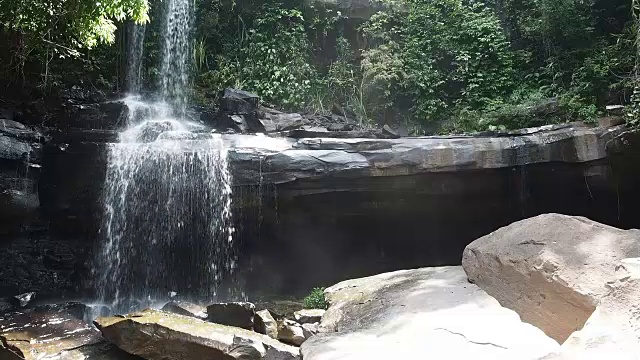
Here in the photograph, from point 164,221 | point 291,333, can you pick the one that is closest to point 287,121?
point 164,221

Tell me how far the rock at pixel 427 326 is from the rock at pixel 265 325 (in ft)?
4.56

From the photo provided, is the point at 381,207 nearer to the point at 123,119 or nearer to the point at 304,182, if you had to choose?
the point at 304,182

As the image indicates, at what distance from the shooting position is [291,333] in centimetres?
577

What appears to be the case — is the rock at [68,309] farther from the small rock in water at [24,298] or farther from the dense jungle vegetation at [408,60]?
the dense jungle vegetation at [408,60]

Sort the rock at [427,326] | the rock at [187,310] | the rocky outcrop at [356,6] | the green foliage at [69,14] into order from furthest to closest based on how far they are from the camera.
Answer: the rocky outcrop at [356,6] < the rock at [187,310] < the green foliage at [69,14] < the rock at [427,326]

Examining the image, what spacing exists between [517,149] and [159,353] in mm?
6597

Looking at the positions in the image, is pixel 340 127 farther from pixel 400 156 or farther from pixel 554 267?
pixel 554 267

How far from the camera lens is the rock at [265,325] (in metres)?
6.00

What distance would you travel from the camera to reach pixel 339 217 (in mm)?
9609

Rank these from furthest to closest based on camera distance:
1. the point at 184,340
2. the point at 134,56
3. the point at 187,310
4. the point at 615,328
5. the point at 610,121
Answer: the point at 134,56, the point at 610,121, the point at 187,310, the point at 184,340, the point at 615,328

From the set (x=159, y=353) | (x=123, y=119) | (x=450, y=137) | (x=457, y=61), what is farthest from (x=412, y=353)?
(x=457, y=61)

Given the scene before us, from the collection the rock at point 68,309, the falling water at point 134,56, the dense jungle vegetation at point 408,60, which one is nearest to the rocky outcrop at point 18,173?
the dense jungle vegetation at point 408,60

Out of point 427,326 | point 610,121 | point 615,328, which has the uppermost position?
point 610,121

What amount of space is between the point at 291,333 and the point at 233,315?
103 centimetres
